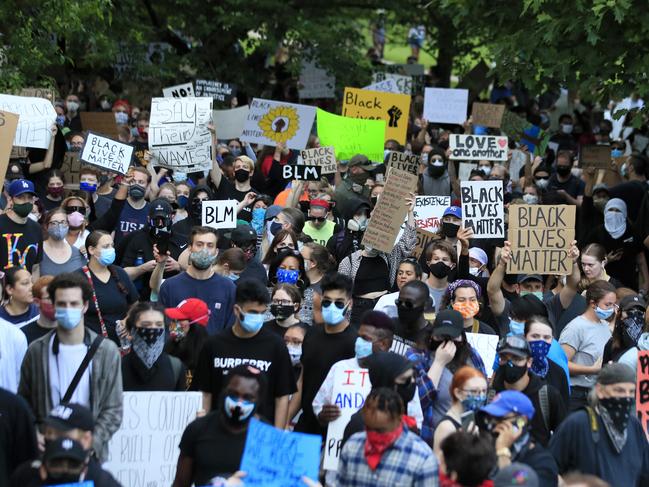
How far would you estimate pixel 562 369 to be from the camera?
8.72 meters

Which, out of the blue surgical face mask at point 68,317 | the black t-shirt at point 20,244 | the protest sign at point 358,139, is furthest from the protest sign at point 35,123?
the blue surgical face mask at point 68,317

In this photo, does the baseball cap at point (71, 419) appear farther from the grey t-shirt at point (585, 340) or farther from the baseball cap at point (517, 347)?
the grey t-shirt at point (585, 340)

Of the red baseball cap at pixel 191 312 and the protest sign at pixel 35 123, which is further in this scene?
the protest sign at pixel 35 123

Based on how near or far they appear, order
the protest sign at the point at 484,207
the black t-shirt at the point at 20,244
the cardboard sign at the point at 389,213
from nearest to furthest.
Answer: the black t-shirt at the point at 20,244 → the cardboard sign at the point at 389,213 → the protest sign at the point at 484,207

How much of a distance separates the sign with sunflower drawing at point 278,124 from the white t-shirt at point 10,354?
9767 millimetres

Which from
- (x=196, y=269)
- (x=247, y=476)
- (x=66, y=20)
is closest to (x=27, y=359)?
(x=247, y=476)

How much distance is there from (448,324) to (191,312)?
1.85m

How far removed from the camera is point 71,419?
644 cm

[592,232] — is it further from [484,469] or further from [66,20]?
[484,469]

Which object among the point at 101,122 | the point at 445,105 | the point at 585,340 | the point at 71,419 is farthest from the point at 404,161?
the point at 71,419

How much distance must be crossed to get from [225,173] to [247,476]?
32.6 feet

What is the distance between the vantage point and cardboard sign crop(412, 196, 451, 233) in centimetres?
1406

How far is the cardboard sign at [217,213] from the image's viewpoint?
12719 mm

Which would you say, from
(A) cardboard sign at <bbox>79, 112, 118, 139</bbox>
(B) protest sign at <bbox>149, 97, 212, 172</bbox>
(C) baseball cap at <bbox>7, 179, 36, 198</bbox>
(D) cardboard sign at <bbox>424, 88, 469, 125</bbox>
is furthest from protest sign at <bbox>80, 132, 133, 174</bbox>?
(D) cardboard sign at <bbox>424, 88, 469, 125</bbox>
